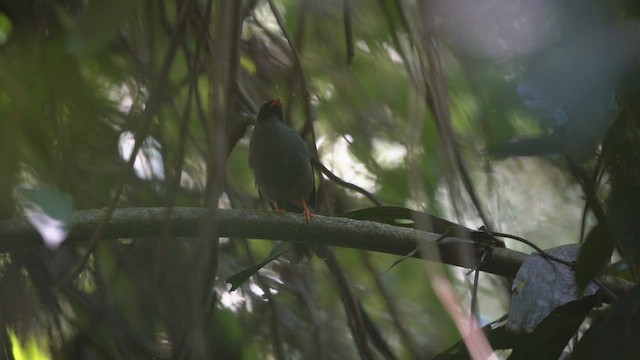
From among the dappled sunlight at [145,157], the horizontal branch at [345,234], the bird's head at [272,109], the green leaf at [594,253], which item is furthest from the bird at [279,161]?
the green leaf at [594,253]

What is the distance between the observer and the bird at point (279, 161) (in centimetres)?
405

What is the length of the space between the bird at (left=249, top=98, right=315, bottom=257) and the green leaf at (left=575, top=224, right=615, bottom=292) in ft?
7.08

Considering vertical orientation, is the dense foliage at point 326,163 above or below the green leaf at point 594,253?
above

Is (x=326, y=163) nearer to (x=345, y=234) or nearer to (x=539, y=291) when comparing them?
(x=345, y=234)

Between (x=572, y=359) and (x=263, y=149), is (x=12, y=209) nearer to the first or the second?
(x=572, y=359)

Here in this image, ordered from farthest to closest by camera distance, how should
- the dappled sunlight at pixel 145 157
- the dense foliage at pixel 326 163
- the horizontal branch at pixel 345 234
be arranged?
the dappled sunlight at pixel 145 157
the horizontal branch at pixel 345 234
the dense foliage at pixel 326 163

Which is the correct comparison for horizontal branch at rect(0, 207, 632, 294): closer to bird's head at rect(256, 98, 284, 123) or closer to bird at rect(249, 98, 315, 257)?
bird's head at rect(256, 98, 284, 123)

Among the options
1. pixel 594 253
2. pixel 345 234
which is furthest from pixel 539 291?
pixel 345 234

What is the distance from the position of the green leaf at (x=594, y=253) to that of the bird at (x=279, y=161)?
216 centimetres

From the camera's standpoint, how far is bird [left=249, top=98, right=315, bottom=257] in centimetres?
405

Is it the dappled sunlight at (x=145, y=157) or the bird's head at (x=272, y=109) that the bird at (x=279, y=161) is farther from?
the dappled sunlight at (x=145, y=157)

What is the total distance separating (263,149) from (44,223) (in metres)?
2.25

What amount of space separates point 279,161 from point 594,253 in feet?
8.02

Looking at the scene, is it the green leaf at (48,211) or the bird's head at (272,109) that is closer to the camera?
the green leaf at (48,211)
